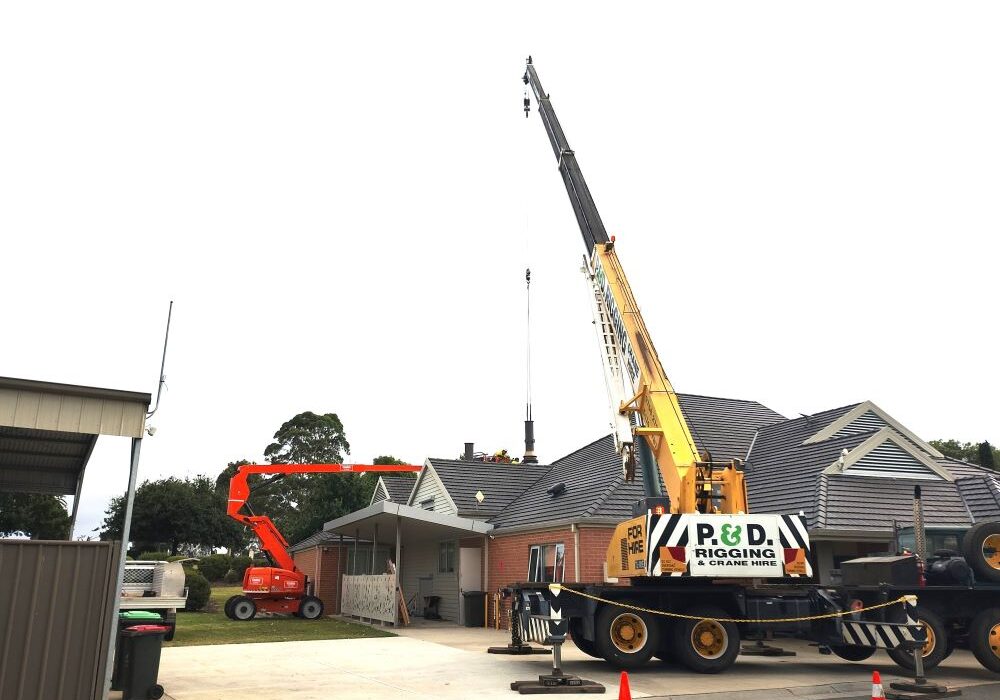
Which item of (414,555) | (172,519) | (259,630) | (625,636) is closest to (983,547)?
(625,636)

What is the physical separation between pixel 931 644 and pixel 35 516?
34347 mm

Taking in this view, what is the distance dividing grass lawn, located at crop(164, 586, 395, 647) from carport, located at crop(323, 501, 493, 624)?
95 centimetres

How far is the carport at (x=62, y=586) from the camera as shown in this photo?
786 centimetres

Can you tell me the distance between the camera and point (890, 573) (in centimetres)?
1356

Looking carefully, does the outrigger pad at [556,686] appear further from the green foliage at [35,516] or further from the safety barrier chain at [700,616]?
the green foliage at [35,516]

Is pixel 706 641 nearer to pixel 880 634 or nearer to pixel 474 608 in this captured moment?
pixel 880 634

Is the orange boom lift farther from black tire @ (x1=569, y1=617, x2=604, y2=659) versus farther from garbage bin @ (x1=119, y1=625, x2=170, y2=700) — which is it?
garbage bin @ (x1=119, y1=625, x2=170, y2=700)

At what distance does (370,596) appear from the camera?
2475 centimetres

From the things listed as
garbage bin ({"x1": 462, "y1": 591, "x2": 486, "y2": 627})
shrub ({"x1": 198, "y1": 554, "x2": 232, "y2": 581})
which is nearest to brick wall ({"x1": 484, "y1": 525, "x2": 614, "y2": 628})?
garbage bin ({"x1": 462, "y1": 591, "x2": 486, "y2": 627})

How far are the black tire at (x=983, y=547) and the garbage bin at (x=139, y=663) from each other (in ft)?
40.8

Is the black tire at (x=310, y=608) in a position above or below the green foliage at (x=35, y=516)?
below

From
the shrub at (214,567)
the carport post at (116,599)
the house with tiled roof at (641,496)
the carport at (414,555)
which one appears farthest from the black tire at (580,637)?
the shrub at (214,567)

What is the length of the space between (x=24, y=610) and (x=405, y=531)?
60.4 ft

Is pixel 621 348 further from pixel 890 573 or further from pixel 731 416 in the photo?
pixel 731 416
